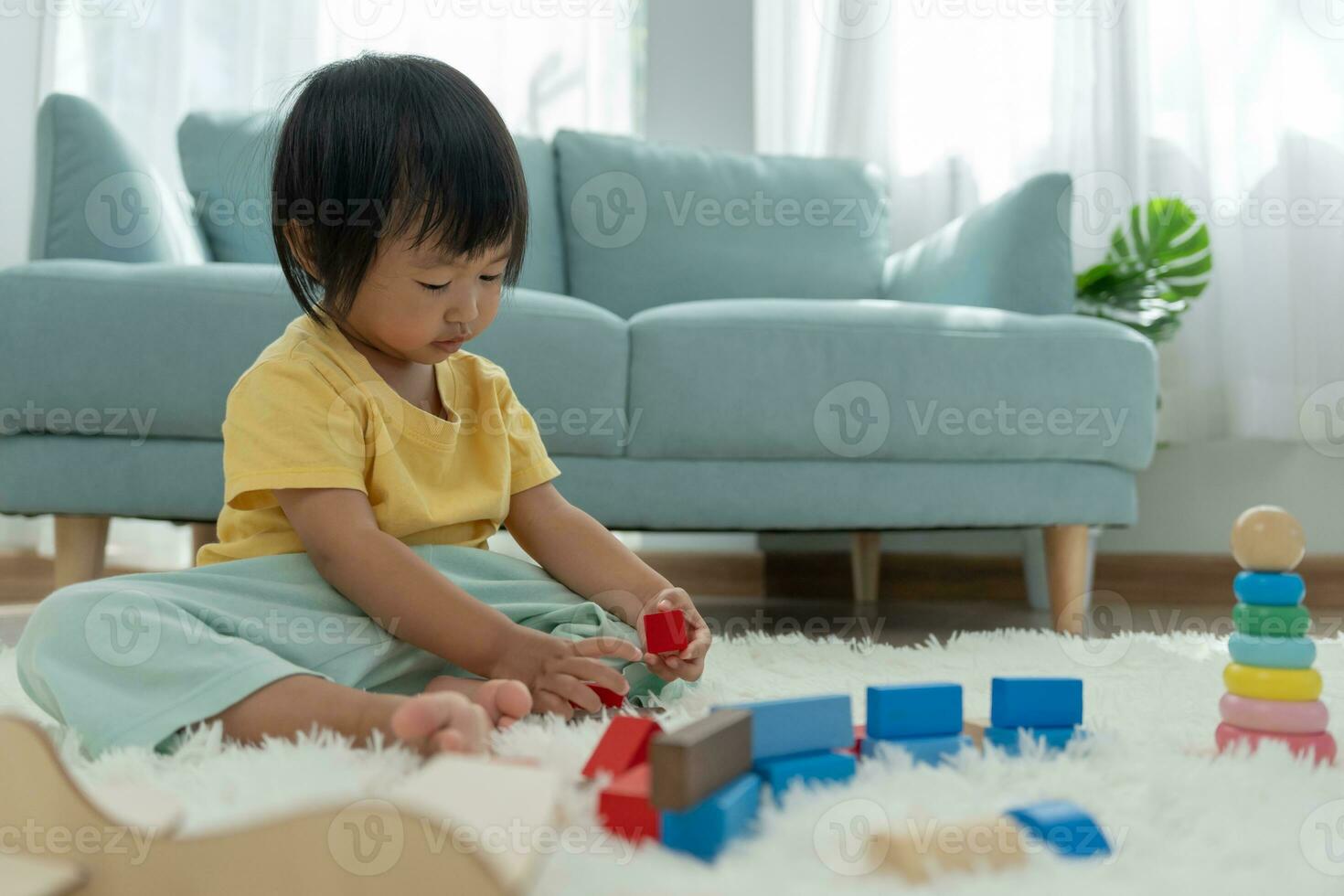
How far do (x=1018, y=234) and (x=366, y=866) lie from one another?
1528 millimetres

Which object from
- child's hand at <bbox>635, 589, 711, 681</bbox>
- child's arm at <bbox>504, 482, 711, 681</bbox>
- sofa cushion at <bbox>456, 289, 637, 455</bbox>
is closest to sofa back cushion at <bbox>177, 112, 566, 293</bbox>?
sofa cushion at <bbox>456, 289, 637, 455</bbox>

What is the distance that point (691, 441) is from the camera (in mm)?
1442

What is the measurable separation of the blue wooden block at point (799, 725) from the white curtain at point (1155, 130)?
183 centimetres

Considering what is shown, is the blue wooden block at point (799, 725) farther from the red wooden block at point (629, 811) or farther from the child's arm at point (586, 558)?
the child's arm at point (586, 558)

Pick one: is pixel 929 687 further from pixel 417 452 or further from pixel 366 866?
pixel 417 452

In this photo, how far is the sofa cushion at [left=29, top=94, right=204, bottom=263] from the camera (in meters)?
1.58

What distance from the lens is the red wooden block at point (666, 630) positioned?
2.67 feet

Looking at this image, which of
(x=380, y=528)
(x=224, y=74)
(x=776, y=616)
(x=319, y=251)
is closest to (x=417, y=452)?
(x=380, y=528)

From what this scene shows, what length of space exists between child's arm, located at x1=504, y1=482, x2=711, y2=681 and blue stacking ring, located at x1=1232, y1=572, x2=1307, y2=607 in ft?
1.33
